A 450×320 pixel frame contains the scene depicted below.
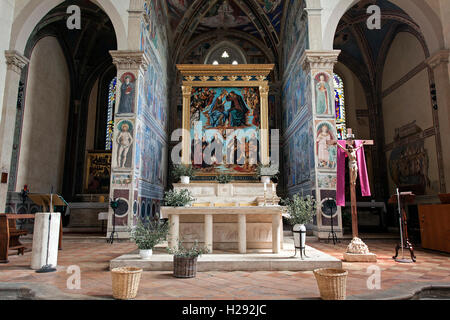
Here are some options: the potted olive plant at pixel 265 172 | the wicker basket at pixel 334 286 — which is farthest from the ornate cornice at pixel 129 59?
the wicker basket at pixel 334 286

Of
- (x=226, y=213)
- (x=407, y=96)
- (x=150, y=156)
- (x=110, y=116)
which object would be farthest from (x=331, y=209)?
(x=110, y=116)

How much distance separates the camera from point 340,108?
51.9 feet

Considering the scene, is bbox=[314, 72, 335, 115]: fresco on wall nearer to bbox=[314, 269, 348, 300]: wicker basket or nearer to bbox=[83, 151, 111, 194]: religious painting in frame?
bbox=[314, 269, 348, 300]: wicker basket

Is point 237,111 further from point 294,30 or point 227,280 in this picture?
point 227,280

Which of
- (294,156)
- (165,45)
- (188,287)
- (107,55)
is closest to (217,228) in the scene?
(188,287)

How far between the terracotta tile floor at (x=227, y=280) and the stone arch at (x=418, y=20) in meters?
7.28

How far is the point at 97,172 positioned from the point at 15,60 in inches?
249

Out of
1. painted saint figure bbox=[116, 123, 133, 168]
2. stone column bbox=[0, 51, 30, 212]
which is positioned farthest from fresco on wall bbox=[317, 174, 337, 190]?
stone column bbox=[0, 51, 30, 212]

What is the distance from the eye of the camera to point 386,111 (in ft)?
48.1

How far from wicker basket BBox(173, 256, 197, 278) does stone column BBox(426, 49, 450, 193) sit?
8603mm

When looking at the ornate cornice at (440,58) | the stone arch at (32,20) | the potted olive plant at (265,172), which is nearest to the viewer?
the ornate cornice at (440,58)

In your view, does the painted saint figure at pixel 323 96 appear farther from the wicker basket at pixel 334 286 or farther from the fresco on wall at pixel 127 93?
the wicker basket at pixel 334 286

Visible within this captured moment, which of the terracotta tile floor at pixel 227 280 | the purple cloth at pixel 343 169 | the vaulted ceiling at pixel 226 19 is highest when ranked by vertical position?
the vaulted ceiling at pixel 226 19

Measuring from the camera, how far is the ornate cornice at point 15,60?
1016cm
